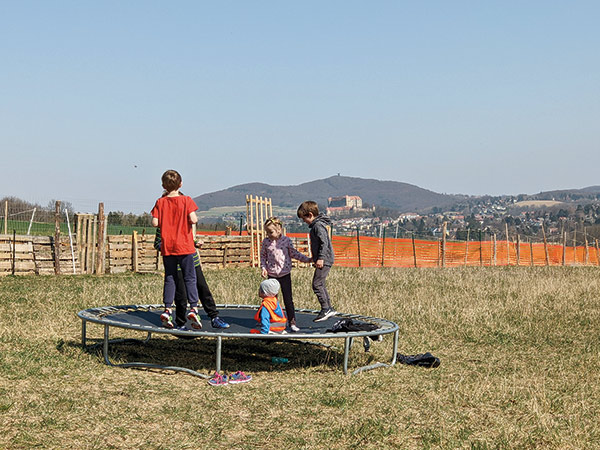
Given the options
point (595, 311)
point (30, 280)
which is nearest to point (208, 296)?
point (595, 311)

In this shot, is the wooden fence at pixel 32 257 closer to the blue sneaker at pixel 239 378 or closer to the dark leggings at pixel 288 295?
the dark leggings at pixel 288 295

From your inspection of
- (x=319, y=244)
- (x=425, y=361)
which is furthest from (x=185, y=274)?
(x=425, y=361)

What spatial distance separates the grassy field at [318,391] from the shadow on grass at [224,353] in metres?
0.03

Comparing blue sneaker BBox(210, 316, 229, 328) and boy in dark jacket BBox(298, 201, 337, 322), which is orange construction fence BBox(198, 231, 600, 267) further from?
blue sneaker BBox(210, 316, 229, 328)

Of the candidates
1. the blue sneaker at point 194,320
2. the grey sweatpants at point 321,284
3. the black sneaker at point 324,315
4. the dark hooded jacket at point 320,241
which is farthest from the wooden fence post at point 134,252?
the blue sneaker at point 194,320

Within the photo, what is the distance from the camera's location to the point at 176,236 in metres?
7.36

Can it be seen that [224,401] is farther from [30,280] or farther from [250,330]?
[30,280]

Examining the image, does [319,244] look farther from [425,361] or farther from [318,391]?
[318,391]

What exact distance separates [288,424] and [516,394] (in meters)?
2.26

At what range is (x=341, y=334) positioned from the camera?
6840 mm

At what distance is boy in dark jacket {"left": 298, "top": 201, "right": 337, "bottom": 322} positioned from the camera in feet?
26.7

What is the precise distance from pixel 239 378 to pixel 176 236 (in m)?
1.65

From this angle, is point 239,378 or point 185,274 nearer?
point 239,378

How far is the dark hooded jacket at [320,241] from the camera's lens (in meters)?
8.11
